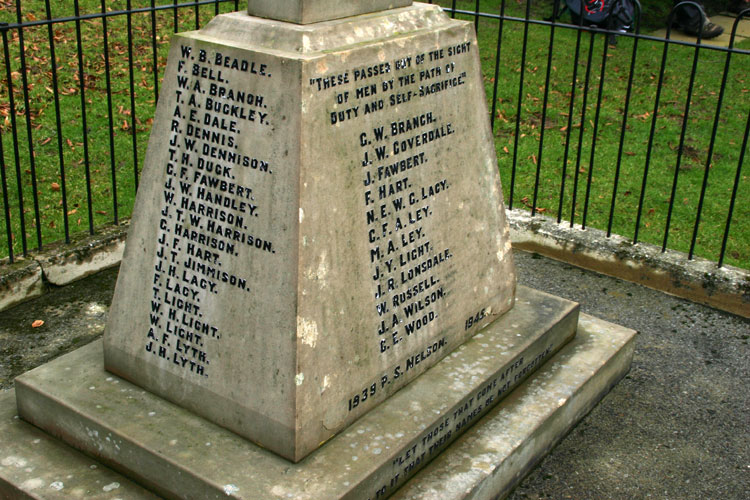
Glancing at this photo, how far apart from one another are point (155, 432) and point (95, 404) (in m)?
0.32

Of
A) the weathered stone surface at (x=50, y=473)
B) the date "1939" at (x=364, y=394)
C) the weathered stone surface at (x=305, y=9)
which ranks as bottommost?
the weathered stone surface at (x=50, y=473)

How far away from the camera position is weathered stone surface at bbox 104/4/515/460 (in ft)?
9.47

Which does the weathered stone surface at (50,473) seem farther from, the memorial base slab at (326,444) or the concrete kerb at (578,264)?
the concrete kerb at (578,264)

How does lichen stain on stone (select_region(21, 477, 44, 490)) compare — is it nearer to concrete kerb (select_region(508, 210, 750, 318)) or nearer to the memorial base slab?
the memorial base slab

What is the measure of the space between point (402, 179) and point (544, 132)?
5337 millimetres

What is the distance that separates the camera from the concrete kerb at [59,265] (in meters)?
4.54

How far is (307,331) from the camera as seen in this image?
2.94 m

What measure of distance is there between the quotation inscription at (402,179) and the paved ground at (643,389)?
0.82 m

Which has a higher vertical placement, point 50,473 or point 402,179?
point 402,179

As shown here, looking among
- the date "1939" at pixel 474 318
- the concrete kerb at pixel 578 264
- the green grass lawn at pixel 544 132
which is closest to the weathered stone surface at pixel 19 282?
the concrete kerb at pixel 578 264

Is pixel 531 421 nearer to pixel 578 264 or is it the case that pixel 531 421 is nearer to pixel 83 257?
pixel 578 264

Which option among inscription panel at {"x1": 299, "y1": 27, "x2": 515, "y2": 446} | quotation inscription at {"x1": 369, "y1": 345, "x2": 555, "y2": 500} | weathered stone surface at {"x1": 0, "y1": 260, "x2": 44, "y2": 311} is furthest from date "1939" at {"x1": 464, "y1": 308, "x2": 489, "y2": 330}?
weathered stone surface at {"x1": 0, "y1": 260, "x2": 44, "y2": 311}

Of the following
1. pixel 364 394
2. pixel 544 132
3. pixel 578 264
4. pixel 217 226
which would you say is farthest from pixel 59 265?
pixel 544 132

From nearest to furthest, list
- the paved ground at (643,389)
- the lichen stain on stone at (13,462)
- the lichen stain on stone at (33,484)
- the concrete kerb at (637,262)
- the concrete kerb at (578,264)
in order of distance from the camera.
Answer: the lichen stain on stone at (33,484)
the lichen stain on stone at (13,462)
the paved ground at (643,389)
the concrete kerb at (578,264)
the concrete kerb at (637,262)
